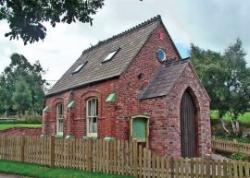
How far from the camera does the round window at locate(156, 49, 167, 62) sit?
22.4 m

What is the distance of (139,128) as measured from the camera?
20.0 meters

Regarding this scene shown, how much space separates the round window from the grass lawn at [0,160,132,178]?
953 cm

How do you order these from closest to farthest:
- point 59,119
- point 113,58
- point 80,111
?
point 113,58 → point 80,111 → point 59,119

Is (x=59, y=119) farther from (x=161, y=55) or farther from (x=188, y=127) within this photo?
(x=188, y=127)

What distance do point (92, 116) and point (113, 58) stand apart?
3925 millimetres

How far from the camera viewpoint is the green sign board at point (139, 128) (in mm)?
19833

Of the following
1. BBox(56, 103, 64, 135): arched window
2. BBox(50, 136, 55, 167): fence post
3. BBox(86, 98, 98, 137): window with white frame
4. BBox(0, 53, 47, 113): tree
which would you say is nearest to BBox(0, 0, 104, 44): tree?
BBox(50, 136, 55, 167): fence post

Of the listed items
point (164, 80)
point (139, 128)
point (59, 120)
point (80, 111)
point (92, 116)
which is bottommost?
point (139, 128)

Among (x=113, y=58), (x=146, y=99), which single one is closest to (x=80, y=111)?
(x=113, y=58)

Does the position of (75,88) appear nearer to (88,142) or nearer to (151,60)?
(151,60)

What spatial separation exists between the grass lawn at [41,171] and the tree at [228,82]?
25.5 meters

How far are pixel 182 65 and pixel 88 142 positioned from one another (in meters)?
7.36

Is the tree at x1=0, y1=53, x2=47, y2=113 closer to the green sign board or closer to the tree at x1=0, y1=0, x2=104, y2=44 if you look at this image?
the green sign board

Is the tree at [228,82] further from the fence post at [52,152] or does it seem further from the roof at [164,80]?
the fence post at [52,152]
